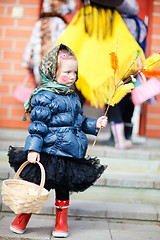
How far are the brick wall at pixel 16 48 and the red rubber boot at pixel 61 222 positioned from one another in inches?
77.4

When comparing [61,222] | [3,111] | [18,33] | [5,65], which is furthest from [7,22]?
[61,222]

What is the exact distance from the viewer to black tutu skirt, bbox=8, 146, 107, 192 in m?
1.91

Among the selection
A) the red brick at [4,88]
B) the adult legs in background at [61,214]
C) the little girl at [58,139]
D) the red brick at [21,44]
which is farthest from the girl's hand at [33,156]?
the red brick at [21,44]

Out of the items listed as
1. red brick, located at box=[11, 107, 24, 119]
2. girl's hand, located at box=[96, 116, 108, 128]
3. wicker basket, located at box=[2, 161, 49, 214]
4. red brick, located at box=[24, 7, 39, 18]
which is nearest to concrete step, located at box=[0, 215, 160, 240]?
wicker basket, located at box=[2, 161, 49, 214]

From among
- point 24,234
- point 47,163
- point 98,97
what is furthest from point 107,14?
point 24,234

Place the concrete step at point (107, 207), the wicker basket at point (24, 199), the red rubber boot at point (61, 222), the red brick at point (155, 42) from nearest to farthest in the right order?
the wicker basket at point (24, 199)
the red rubber boot at point (61, 222)
the concrete step at point (107, 207)
the red brick at point (155, 42)

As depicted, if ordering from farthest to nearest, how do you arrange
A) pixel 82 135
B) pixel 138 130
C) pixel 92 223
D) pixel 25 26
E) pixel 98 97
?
1. pixel 138 130
2. pixel 25 26
3. pixel 98 97
4. pixel 92 223
5. pixel 82 135

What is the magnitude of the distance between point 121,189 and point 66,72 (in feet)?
4.03

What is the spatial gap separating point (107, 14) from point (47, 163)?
1.82 m

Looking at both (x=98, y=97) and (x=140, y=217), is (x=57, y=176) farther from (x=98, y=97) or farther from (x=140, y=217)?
(x=98, y=97)

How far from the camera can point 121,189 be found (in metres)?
2.64

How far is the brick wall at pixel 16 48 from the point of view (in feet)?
12.3

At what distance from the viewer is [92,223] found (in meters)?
2.29

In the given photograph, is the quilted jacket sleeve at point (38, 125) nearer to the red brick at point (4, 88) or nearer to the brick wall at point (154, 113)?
the red brick at point (4, 88)
